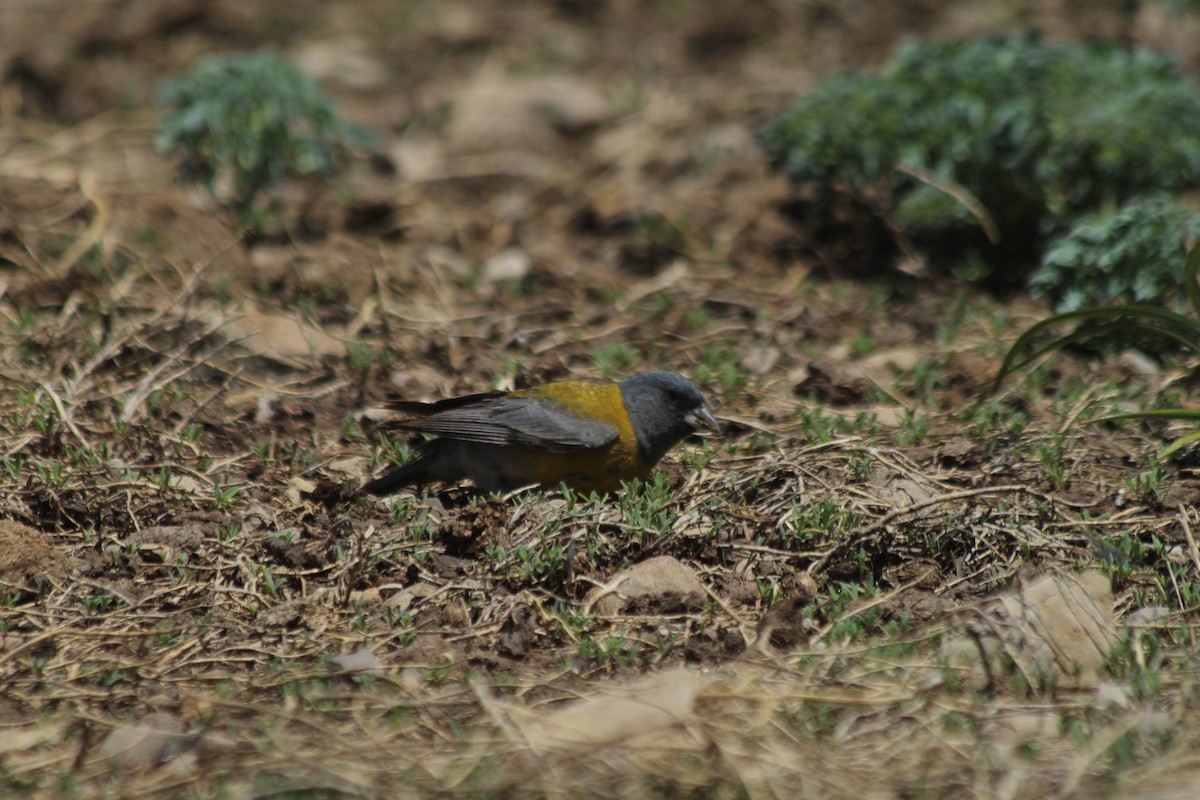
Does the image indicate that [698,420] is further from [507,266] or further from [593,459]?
[507,266]

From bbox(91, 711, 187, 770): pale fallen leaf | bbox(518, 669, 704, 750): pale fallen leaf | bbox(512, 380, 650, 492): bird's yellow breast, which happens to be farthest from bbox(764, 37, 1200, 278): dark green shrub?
bbox(91, 711, 187, 770): pale fallen leaf

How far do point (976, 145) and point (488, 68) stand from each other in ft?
16.9

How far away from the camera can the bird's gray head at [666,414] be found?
5.82 m

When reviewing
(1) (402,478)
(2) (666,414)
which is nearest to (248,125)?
(1) (402,478)

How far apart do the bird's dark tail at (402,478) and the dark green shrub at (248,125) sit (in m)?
3.07

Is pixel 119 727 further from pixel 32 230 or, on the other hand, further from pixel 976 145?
Answer: pixel 976 145

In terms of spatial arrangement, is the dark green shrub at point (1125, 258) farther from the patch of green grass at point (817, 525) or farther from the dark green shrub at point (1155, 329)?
the patch of green grass at point (817, 525)

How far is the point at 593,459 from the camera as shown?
5.84 m

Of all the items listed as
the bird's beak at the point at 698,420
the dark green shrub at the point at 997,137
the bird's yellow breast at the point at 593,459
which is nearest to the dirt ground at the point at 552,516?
the bird's beak at the point at 698,420

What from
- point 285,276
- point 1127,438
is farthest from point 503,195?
point 1127,438

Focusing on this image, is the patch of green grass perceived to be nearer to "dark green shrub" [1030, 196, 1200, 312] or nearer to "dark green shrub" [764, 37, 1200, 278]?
"dark green shrub" [1030, 196, 1200, 312]

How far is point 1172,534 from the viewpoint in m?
5.09

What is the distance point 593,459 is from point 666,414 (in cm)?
36

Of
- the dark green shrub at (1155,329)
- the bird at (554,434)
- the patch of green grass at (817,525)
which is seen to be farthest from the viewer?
the bird at (554,434)
